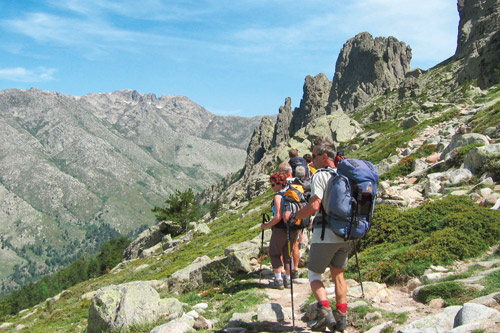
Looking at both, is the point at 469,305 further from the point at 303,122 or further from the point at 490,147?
the point at 303,122

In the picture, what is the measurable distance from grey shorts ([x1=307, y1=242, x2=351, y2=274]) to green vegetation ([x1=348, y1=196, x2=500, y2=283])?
3.83m

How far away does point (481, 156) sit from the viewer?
16391 mm

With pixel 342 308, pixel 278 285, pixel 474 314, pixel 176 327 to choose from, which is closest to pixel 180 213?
pixel 278 285

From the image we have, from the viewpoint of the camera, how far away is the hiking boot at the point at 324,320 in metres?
6.91

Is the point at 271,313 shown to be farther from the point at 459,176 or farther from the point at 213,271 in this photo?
the point at 459,176

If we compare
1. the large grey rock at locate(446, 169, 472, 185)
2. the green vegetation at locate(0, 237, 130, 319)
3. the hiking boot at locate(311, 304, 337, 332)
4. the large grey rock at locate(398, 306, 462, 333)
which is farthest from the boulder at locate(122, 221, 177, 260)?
the green vegetation at locate(0, 237, 130, 319)

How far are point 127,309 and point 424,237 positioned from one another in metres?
9.56

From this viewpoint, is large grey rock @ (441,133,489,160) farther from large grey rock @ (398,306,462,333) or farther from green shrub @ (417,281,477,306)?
large grey rock @ (398,306,462,333)

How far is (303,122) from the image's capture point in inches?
7544

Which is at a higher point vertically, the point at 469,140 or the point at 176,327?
the point at 469,140

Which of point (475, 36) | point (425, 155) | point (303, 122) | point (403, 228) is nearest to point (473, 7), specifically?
point (475, 36)

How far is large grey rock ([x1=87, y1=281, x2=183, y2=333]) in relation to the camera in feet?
28.8

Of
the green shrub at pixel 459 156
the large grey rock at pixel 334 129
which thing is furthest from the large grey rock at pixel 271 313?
the large grey rock at pixel 334 129

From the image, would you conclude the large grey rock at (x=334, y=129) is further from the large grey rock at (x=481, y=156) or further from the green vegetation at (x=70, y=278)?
the green vegetation at (x=70, y=278)
